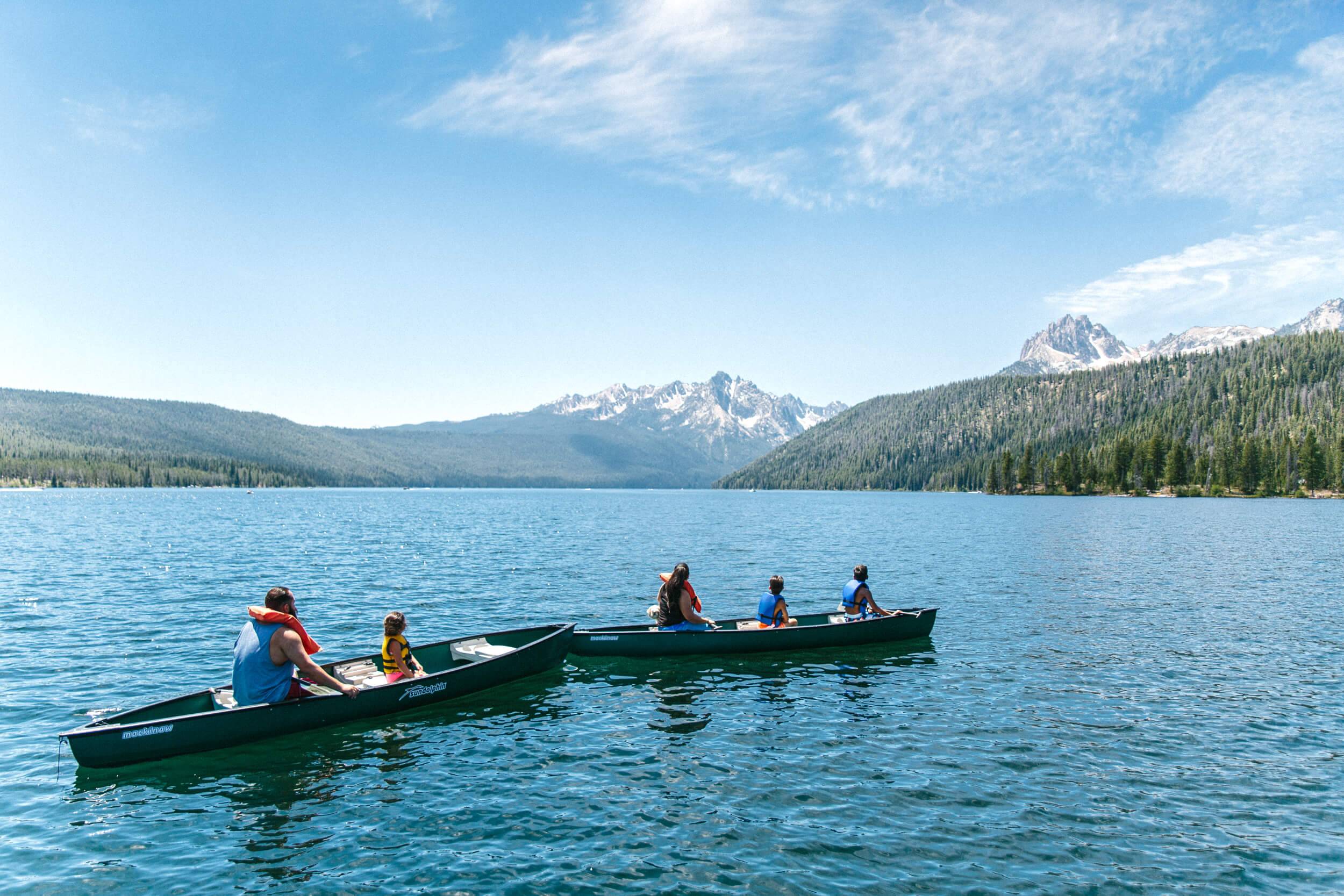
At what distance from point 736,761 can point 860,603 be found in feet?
46.4

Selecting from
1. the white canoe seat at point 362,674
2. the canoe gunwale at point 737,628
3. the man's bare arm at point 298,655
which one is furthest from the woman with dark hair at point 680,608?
the man's bare arm at point 298,655

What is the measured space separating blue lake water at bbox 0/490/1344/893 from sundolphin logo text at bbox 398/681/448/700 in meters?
0.72

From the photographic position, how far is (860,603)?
3056cm

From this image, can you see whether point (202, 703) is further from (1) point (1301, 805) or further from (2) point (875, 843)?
(1) point (1301, 805)

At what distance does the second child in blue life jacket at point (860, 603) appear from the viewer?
3044 centimetres

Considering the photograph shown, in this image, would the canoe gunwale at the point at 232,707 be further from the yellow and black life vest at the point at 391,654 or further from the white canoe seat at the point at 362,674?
the yellow and black life vest at the point at 391,654

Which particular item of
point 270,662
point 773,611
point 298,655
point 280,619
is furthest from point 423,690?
point 773,611

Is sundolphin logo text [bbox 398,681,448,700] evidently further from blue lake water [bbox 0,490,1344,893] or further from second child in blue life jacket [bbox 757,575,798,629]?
second child in blue life jacket [bbox 757,575,798,629]

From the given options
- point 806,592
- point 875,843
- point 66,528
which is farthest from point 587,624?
point 66,528

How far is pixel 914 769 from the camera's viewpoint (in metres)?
17.2

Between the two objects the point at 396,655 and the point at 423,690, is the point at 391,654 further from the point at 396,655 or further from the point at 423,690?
the point at 423,690

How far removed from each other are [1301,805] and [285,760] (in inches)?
884

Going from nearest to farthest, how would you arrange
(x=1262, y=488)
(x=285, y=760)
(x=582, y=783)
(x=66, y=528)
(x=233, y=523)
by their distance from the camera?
(x=582, y=783) → (x=285, y=760) → (x=66, y=528) → (x=233, y=523) → (x=1262, y=488)

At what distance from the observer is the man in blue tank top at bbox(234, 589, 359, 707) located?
18578 mm
